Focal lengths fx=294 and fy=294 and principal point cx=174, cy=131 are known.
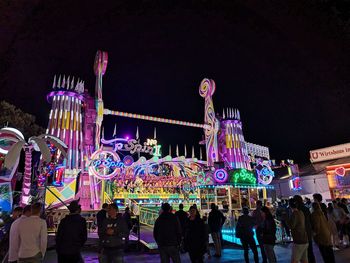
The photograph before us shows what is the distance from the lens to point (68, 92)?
93.6ft

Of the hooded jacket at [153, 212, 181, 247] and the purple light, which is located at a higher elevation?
the purple light

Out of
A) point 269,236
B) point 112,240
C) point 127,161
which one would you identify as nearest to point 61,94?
point 127,161

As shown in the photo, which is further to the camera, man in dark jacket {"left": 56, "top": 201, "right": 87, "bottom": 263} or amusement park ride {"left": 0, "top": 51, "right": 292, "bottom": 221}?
amusement park ride {"left": 0, "top": 51, "right": 292, "bottom": 221}

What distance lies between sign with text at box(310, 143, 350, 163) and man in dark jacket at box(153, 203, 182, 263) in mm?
27641

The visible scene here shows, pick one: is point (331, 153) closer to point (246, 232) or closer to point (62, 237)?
point (246, 232)

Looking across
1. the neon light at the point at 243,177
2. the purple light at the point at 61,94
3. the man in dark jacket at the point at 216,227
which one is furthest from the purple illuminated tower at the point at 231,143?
the man in dark jacket at the point at 216,227

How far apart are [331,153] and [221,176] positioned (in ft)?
43.2

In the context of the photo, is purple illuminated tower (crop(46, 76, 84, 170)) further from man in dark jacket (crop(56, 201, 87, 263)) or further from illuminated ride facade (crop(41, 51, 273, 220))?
man in dark jacket (crop(56, 201, 87, 263))

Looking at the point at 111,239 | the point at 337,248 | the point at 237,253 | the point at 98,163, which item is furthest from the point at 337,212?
the point at 98,163

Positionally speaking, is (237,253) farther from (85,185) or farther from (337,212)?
(85,185)

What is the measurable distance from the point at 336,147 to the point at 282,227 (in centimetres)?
2071

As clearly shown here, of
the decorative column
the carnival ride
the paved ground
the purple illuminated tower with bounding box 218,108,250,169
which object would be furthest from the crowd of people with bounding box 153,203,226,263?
the purple illuminated tower with bounding box 218,108,250,169

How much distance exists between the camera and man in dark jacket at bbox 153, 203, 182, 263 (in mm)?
5781

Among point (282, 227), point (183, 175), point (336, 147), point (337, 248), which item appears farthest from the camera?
point (183, 175)
